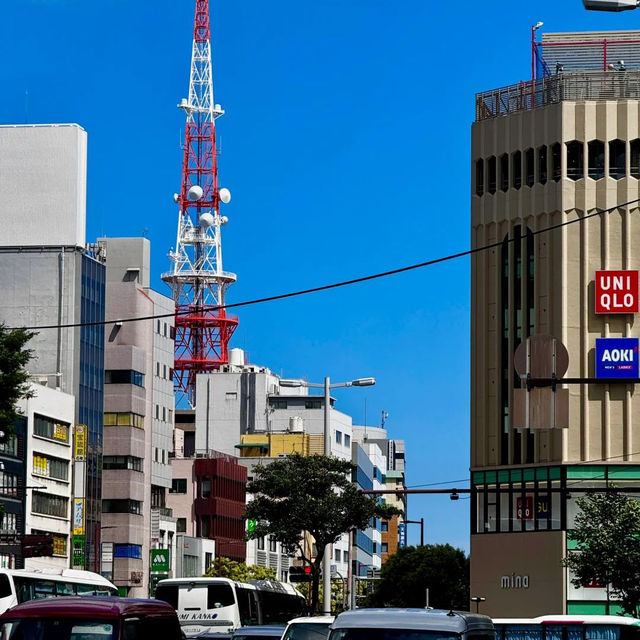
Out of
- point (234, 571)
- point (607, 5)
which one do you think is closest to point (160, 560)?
point (234, 571)

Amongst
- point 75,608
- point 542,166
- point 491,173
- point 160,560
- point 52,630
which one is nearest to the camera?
point 52,630

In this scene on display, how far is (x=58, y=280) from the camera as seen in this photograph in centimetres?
12281

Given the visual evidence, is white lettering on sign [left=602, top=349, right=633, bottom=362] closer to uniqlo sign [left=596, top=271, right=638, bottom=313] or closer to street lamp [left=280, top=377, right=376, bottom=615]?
uniqlo sign [left=596, top=271, right=638, bottom=313]

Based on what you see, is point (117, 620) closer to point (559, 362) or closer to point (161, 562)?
point (559, 362)

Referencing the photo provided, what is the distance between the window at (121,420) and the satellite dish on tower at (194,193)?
57837 millimetres

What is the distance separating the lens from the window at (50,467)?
366 ft

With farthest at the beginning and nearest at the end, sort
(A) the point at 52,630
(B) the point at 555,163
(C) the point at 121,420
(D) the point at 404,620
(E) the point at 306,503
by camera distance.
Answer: (C) the point at 121,420 < (B) the point at 555,163 < (E) the point at 306,503 < (A) the point at 52,630 < (D) the point at 404,620

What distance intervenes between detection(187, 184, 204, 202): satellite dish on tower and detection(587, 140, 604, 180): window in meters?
98.6

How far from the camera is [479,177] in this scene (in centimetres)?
9562

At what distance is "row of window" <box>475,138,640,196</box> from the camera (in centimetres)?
9012

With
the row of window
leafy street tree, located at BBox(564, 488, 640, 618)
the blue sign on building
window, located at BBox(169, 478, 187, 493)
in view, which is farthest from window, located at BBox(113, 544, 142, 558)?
leafy street tree, located at BBox(564, 488, 640, 618)

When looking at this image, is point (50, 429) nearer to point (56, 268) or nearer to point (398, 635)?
point (56, 268)

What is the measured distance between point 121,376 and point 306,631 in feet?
335

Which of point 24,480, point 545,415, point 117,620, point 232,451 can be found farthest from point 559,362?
point 232,451
